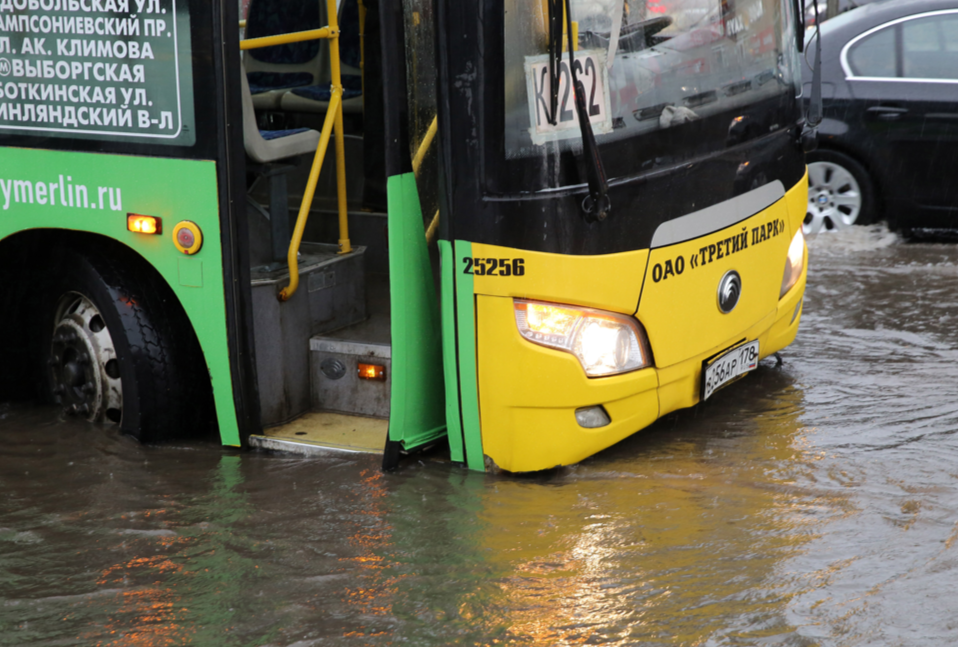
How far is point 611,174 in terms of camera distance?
14.1 ft

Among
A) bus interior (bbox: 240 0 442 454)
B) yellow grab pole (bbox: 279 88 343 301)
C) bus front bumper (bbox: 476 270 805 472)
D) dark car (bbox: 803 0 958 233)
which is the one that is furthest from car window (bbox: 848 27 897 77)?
yellow grab pole (bbox: 279 88 343 301)

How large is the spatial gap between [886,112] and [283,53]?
13.5 ft

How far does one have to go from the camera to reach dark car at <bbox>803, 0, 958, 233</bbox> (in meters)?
8.09

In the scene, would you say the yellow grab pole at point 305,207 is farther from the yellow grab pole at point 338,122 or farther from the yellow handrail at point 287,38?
the yellow handrail at point 287,38

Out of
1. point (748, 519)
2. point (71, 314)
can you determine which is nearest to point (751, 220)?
point (748, 519)

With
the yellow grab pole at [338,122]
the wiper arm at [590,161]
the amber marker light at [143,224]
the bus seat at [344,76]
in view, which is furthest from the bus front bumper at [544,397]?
the bus seat at [344,76]

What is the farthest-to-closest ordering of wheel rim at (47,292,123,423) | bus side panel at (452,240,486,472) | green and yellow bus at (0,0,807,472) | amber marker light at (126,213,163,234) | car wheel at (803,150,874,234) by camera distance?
car wheel at (803,150,874,234) < wheel rim at (47,292,123,423) < amber marker light at (126,213,163,234) < bus side panel at (452,240,486,472) < green and yellow bus at (0,0,807,472)

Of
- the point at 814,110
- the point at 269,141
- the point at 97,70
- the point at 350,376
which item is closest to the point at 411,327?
the point at 350,376

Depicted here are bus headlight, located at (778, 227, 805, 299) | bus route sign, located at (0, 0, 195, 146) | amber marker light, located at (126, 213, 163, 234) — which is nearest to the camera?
bus route sign, located at (0, 0, 195, 146)

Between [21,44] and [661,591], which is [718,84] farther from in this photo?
[21,44]

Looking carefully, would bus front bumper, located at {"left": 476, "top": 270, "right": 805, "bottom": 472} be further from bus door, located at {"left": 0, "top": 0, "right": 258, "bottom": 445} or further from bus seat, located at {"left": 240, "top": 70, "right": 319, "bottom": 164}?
bus seat, located at {"left": 240, "top": 70, "right": 319, "bottom": 164}

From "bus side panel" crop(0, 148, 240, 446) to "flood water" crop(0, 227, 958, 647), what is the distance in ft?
1.98

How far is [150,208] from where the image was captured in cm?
470

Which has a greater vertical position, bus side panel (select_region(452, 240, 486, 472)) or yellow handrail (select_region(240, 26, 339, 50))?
yellow handrail (select_region(240, 26, 339, 50))
